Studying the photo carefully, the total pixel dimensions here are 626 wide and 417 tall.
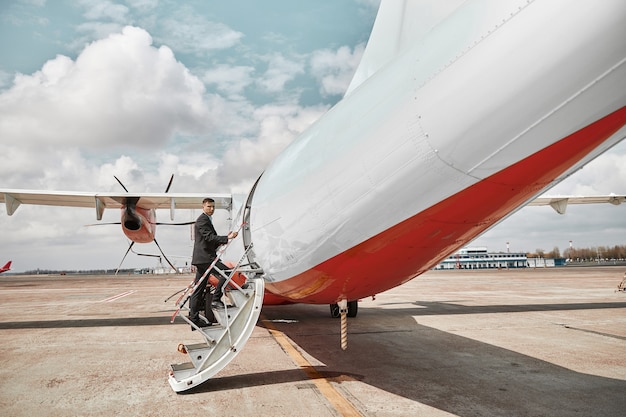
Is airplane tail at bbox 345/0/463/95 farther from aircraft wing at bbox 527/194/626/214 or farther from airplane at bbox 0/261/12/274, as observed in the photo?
airplane at bbox 0/261/12/274

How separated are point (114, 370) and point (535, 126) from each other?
21.7 ft

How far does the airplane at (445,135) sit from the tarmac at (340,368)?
1489 mm

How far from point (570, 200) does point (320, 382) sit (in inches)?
538

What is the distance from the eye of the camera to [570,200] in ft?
50.1

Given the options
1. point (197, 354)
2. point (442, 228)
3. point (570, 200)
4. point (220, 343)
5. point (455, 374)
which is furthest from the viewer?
point (570, 200)

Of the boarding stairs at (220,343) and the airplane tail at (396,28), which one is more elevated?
the airplane tail at (396,28)

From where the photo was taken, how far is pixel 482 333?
923 cm

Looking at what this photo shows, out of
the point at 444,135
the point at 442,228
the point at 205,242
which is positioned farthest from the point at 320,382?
the point at 444,135

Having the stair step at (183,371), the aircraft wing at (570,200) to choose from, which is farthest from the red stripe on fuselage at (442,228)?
the aircraft wing at (570,200)

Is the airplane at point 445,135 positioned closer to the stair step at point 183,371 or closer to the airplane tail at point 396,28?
the airplane tail at point 396,28

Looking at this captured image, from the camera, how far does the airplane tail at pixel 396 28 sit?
156 inches

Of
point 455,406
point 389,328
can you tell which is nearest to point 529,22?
point 455,406

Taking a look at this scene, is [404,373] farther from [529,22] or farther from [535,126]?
[529,22]

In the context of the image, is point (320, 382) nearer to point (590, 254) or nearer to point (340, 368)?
point (340, 368)
